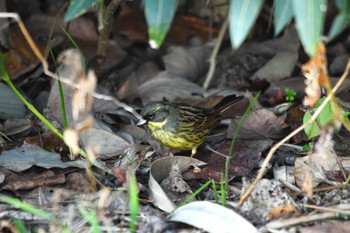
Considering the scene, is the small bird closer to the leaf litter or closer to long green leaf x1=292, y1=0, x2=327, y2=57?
the leaf litter

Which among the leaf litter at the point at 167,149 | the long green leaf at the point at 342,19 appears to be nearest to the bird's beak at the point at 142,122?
the leaf litter at the point at 167,149

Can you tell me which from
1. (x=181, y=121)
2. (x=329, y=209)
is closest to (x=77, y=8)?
(x=329, y=209)

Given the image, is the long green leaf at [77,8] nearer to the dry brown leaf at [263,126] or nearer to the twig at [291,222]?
the twig at [291,222]

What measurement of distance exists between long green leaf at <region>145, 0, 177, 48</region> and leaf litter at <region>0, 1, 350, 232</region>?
41 centimetres

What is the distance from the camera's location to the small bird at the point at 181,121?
5.28m

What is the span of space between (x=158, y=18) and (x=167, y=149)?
7.02ft

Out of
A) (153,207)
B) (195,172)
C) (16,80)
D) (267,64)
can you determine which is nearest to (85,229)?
(153,207)

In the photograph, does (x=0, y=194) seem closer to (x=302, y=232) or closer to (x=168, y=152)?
(x=168, y=152)

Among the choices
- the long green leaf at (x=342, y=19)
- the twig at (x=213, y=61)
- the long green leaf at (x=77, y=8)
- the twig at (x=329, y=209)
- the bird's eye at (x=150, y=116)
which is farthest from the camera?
the twig at (x=213, y=61)

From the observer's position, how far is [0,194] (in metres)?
4.19

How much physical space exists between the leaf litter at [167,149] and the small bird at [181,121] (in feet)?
0.40

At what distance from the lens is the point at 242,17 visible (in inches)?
126

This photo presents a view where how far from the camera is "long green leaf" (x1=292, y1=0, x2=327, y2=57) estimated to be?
3.10 metres

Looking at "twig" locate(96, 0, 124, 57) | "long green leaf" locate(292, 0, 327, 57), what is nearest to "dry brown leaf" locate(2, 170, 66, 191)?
"twig" locate(96, 0, 124, 57)
